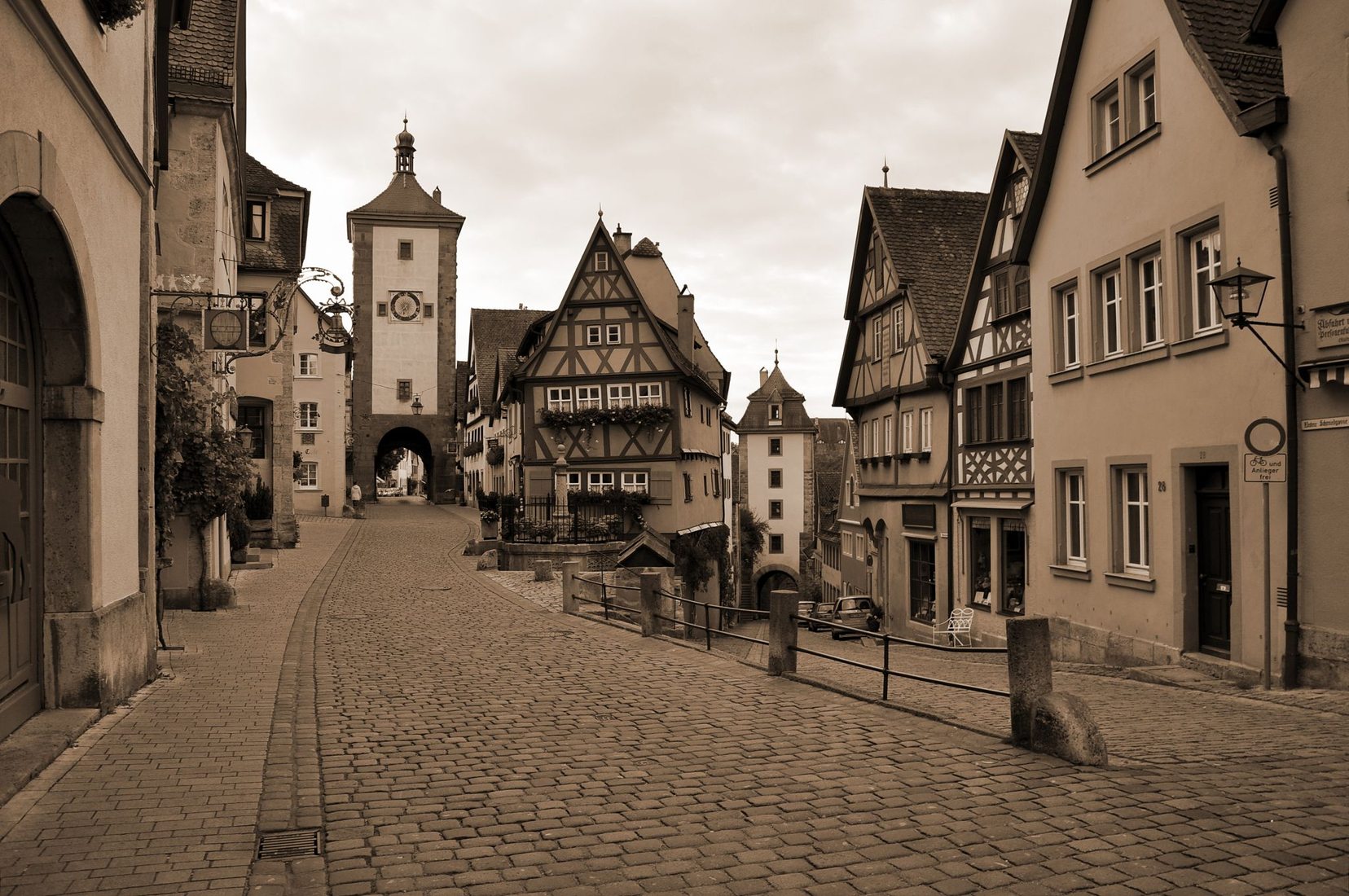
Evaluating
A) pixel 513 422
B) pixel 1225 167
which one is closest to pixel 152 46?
pixel 1225 167

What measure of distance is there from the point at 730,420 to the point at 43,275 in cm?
5101

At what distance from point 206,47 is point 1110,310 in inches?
589

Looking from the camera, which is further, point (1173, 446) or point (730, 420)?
point (730, 420)

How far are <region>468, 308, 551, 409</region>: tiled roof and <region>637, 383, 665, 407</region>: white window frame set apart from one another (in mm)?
21883

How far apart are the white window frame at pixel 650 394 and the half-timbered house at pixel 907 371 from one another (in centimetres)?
957

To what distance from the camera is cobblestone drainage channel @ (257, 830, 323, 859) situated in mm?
5523

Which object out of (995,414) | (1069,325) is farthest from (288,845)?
(995,414)

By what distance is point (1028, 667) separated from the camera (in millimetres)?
7617

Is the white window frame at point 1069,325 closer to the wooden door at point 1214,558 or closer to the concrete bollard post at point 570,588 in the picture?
the wooden door at point 1214,558

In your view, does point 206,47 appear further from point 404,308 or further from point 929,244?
point 929,244

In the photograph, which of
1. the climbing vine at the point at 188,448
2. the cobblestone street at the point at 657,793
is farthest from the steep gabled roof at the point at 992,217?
the climbing vine at the point at 188,448

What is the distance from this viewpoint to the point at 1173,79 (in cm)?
1360

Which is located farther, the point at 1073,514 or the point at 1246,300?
the point at 1073,514

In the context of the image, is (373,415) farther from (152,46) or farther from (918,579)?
(152,46)
